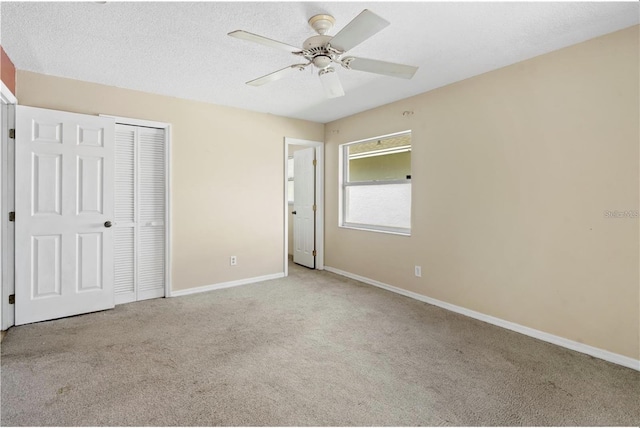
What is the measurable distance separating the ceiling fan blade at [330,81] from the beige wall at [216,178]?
205 centimetres

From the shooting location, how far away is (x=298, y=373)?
7.35ft

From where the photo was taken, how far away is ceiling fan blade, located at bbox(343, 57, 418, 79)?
2232mm

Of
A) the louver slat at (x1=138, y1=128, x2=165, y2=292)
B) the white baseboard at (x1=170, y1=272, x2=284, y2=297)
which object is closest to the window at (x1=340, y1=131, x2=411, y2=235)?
the white baseboard at (x1=170, y1=272, x2=284, y2=297)

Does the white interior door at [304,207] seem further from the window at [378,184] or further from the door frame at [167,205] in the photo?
the door frame at [167,205]

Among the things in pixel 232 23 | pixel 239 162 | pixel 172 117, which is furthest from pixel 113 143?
pixel 232 23

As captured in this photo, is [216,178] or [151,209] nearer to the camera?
[151,209]

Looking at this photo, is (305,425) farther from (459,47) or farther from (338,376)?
(459,47)

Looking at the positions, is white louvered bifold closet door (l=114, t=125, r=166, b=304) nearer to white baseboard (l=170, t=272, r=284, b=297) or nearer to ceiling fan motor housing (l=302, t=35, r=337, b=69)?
white baseboard (l=170, t=272, r=284, b=297)

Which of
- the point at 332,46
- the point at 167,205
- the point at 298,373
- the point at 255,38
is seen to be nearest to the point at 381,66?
the point at 332,46

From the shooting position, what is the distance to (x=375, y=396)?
1982 millimetres

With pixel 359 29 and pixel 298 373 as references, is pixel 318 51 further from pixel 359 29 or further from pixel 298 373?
pixel 298 373

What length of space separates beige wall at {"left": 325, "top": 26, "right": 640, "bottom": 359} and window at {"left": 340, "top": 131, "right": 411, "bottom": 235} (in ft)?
0.81

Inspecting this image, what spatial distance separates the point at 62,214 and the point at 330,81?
286cm

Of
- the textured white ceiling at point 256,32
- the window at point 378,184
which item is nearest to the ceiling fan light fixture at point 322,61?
the textured white ceiling at point 256,32
